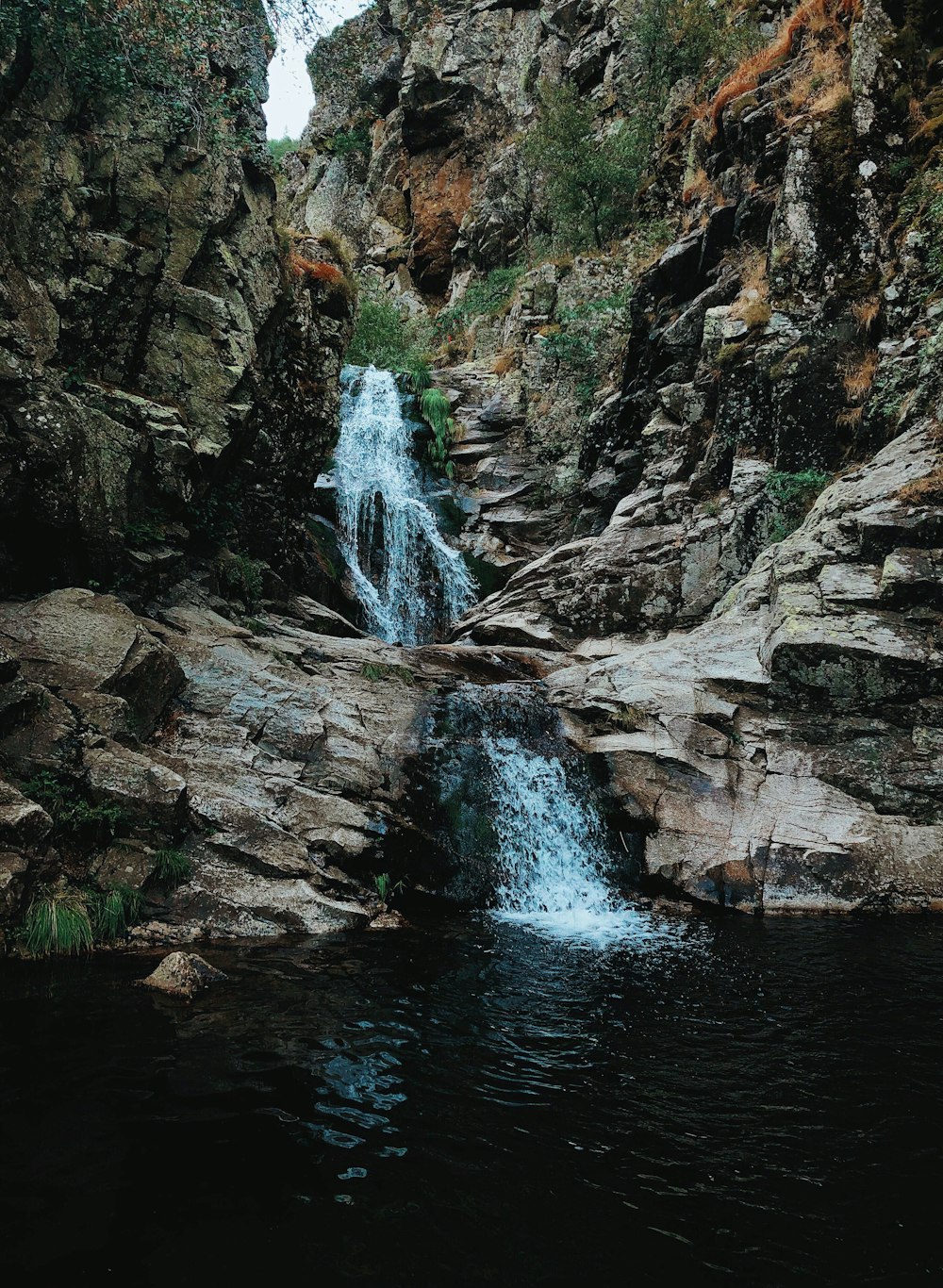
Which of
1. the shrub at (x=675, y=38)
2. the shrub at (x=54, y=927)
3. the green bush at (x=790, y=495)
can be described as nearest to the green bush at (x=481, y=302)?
the shrub at (x=675, y=38)

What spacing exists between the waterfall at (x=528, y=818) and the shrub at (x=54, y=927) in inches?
206

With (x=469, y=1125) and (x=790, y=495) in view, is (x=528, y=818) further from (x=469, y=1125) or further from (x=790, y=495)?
(x=790, y=495)


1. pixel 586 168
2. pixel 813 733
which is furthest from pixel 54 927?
pixel 586 168

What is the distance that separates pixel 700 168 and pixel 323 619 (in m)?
18.9

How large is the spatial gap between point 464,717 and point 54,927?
7.42m

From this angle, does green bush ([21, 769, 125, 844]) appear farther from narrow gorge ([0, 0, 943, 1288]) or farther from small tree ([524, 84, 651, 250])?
small tree ([524, 84, 651, 250])

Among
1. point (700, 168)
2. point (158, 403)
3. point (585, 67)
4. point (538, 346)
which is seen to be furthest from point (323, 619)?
point (585, 67)

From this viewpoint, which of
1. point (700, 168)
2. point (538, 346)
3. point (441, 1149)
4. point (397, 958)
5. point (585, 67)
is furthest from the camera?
point (585, 67)

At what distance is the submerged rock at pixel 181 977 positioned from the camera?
22.4 feet

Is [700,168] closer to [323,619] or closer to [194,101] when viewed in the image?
[194,101]

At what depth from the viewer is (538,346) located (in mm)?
29141

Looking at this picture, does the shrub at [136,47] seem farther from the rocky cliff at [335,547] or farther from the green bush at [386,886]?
the green bush at [386,886]

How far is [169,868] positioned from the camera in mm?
8938

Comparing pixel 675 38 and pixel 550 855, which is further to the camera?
pixel 675 38
